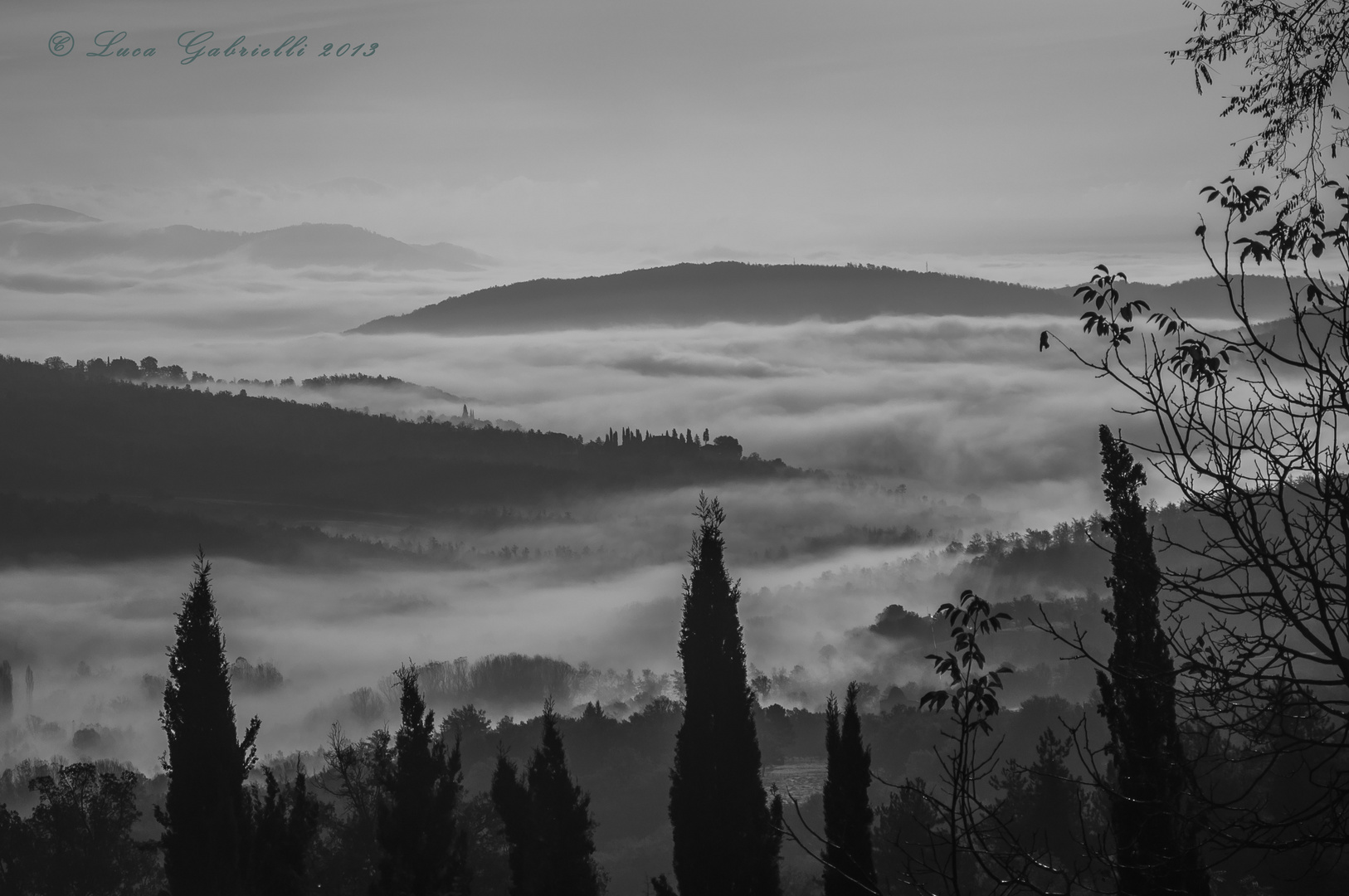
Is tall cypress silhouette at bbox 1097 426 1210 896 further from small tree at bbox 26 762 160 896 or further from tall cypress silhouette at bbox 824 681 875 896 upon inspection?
small tree at bbox 26 762 160 896

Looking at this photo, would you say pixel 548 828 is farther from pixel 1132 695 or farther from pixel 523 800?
pixel 1132 695

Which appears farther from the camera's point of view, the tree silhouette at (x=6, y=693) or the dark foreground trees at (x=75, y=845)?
the tree silhouette at (x=6, y=693)

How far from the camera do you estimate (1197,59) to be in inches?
385

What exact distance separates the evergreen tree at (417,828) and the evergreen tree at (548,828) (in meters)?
1.69

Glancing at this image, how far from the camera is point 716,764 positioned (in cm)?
2967

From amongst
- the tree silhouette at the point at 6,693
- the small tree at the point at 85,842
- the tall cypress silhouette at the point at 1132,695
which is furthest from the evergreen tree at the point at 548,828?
the tree silhouette at the point at 6,693

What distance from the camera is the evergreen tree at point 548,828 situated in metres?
27.9

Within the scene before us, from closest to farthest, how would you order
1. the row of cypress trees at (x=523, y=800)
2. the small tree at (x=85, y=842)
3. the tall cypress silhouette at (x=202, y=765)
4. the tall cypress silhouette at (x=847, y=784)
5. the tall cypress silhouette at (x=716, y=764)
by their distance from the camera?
the tall cypress silhouette at (x=847, y=784) → the row of cypress trees at (x=523, y=800) → the tall cypress silhouette at (x=202, y=765) → the tall cypress silhouette at (x=716, y=764) → the small tree at (x=85, y=842)

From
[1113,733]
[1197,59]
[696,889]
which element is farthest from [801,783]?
[1197,59]

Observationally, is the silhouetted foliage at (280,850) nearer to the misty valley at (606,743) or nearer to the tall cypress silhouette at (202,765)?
the misty valley at (606,743)

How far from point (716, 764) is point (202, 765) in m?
12.7

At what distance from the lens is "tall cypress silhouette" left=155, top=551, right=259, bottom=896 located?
2825 cm

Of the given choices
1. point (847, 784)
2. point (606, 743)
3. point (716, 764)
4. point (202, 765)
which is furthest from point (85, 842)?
point (606, 743)

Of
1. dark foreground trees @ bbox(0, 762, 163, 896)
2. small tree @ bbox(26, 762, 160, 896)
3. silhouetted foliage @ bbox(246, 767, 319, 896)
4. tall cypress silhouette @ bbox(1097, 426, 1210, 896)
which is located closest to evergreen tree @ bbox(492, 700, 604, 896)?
silhouetted foliage @ bbox(246, 767, 319, 896)
